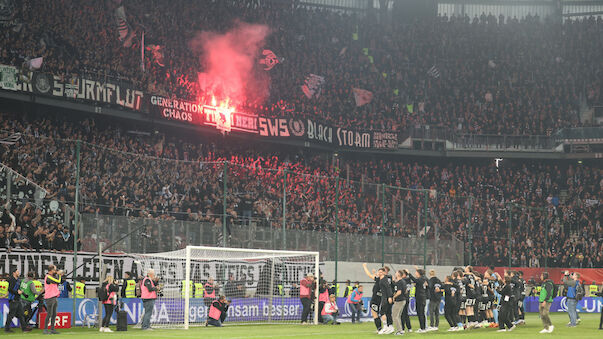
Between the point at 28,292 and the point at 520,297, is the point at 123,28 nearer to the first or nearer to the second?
the point at 28,292

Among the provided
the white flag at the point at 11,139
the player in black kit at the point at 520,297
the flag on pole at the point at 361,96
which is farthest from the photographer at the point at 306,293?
the flag on pole at the point at 361,96

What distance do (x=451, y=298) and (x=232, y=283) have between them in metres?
8.10

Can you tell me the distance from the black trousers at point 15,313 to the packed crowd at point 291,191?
2568 mm

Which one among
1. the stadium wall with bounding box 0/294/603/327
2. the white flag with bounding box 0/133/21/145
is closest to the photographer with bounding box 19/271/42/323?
the stadium wall with bounding box 0/294/603/327

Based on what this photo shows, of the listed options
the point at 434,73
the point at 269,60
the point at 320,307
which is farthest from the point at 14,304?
the point at 434,73

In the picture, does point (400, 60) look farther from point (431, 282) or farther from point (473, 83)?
point (431, 282)

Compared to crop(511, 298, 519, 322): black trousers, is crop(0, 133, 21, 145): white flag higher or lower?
higher

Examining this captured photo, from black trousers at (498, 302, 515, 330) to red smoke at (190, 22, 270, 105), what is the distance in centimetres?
2691

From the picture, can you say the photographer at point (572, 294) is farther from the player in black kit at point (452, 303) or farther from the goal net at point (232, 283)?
the goal net at point (232, 283)

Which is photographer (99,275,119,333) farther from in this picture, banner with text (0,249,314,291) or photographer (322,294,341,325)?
photographer (322,294,341,325)

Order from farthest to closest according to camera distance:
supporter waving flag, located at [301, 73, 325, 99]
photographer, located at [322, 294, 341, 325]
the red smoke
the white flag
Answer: supporter waving flag, located at [301, 73, 325, 99]
the red smoke
the white flag
photographer, located at [322, 294, 341, 325]

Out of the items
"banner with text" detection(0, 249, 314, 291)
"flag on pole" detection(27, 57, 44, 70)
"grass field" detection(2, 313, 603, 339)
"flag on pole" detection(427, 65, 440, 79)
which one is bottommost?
"grass field" detection(2, 313, 603, 339)

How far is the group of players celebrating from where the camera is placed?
24.5 m

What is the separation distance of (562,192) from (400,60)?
1581 centimetres
